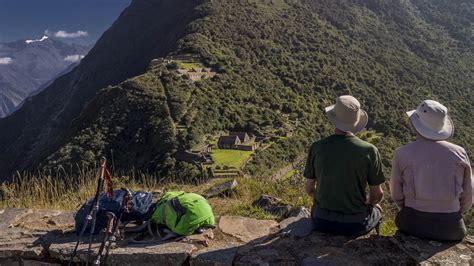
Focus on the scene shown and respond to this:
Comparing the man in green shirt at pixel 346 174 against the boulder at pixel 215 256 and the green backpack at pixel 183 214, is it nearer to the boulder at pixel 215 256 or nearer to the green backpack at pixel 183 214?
the boulder at pixel 215 256

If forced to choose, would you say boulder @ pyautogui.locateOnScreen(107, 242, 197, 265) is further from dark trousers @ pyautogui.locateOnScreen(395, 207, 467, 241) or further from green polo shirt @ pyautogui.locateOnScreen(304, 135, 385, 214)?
dark trousers @ pyautogui.locateOnScreen(395, 207, 467, 241)

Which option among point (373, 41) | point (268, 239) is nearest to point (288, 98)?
point (373, 41)

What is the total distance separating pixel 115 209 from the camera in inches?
196

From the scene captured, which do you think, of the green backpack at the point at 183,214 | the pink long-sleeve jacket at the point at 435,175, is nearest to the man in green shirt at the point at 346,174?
the pink long-sleeve jacket at the point at 435,175

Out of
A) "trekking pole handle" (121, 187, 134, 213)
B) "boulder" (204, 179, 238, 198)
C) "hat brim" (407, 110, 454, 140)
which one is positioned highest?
"hat brim" (407, 110, 454, 140)

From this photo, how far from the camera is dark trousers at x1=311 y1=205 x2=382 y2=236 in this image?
446cm

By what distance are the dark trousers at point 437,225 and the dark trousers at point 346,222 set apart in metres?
0.36

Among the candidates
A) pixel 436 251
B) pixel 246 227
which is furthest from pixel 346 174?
pixel 246 227

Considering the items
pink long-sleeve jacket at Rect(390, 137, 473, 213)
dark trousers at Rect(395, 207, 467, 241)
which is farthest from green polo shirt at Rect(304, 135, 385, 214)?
dark trousers at Rect(395, 207, 467, 241)

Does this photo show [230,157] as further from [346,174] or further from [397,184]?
[346,174]

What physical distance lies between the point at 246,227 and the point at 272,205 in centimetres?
121

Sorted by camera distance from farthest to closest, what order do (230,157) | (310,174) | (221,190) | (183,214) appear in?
(230,157) → (221,190) → (183,214) → (310,174)

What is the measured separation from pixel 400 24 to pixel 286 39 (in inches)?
1340

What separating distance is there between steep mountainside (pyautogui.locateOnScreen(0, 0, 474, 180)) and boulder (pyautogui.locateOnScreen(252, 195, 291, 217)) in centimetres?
684
